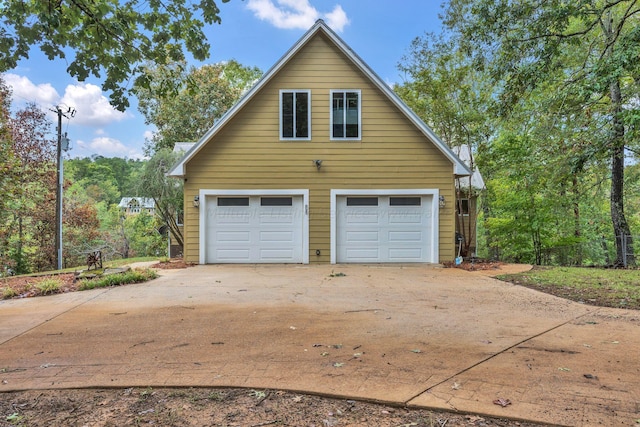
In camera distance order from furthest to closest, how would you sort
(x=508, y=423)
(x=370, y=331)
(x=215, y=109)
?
(x=215, y=109) < (x=370, y=331) < (x=508, y=423)

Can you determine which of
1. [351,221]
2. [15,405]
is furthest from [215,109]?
[15,405]

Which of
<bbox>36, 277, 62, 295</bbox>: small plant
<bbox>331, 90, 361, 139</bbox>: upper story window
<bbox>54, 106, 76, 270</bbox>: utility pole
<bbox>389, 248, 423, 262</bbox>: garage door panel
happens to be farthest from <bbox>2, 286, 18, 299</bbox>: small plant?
<bbox>389, 248, 423, 262</bbox>: garage door panel

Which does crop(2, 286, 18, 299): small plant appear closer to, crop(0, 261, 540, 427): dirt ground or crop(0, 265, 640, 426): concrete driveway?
crop(0, 265, 640, 426): concrete driveway

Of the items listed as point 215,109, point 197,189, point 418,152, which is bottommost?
point 197,189

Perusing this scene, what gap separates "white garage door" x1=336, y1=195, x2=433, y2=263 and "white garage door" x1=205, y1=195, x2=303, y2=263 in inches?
52.2

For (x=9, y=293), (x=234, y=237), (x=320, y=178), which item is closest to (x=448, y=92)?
(x=320, y=178)

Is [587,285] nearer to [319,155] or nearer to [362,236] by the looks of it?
[362,236]

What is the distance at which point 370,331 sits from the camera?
13.5ft

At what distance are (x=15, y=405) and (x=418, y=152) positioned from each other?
33.1 ft

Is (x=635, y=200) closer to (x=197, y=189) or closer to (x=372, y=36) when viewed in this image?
(x=372, y=36)

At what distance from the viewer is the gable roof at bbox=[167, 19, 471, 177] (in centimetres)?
1034

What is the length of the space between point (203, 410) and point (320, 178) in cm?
873

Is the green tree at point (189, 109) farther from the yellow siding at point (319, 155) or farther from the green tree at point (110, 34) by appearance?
the green tree at point (110, 34)

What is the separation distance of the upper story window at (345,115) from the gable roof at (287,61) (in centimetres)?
81
